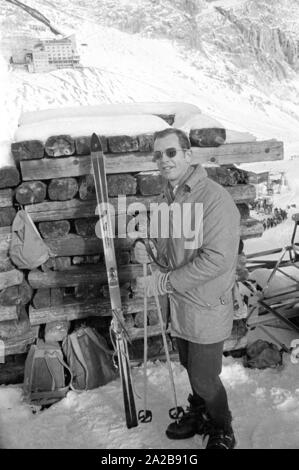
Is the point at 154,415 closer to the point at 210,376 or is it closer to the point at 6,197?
the point at 210,376

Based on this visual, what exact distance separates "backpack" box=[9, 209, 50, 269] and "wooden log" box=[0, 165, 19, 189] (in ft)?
0.98

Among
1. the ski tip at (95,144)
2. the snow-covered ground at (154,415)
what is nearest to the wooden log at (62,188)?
the ski tip at (95,144)

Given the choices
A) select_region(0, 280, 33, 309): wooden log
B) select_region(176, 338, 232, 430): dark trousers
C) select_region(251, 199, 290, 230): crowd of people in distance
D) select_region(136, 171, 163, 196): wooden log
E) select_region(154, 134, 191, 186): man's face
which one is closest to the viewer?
select_region(154, 134, 191, 186): man's face

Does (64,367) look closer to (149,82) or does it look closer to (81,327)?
(81,327)

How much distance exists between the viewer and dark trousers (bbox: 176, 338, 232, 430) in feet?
9.73

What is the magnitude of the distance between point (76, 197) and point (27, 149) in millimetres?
680

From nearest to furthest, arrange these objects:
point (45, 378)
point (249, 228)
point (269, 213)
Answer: point (45, 378) < point (249, 228) < point (269, 213)

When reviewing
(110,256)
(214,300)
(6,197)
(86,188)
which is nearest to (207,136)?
(86,188)

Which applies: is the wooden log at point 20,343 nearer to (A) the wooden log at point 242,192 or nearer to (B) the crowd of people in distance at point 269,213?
(A) the wooden log at point 242,192

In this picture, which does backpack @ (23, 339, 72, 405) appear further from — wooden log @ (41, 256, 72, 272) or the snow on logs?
wooden log @ (41, 256, 72, 272)

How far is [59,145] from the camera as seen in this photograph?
4.26 metres

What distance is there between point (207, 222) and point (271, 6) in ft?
499

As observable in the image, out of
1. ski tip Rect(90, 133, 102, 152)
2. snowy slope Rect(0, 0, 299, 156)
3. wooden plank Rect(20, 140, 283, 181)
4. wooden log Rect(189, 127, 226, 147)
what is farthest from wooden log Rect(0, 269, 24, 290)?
snowy slope Rect(0, 0, 299, 156)

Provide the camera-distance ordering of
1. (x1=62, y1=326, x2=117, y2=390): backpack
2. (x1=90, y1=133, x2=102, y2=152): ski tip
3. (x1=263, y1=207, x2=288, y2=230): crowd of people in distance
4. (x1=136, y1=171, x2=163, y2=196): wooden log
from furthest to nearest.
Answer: (x1=263, y1=207, x2=288, y2=230): crowd of people in distance
(x1=136, y1=171, x2=163, y2=196): wooden log
(x1=62, y1=326, x2=117, y2=390): backpack
(x1=90, y1=133, x2=102, y2=152): ski tip
